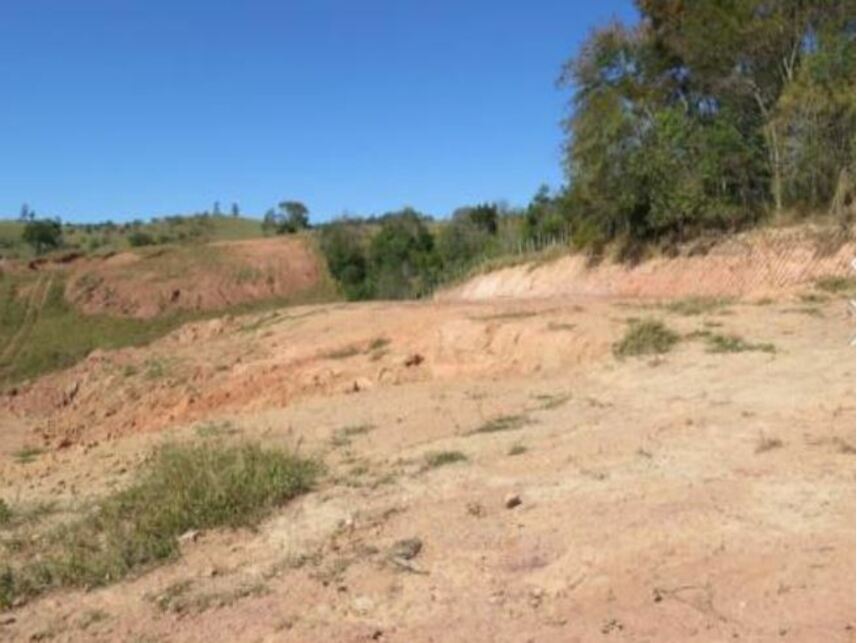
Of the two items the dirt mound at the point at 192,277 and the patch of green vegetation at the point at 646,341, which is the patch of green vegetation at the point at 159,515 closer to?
the patch of green vegetation at the point at 646,341

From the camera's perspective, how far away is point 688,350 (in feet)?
42.9

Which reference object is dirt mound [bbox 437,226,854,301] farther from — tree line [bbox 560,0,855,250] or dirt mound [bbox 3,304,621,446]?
dirt mound [bbox 3,304,621,446]

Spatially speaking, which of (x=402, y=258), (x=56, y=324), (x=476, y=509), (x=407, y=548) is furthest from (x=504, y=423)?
(x=56, y=324)

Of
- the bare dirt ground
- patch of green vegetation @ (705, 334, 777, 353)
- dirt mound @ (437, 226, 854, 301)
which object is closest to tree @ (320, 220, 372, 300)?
dirt mound @ (437, 226, 854, 301)

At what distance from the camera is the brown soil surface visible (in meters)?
5.11

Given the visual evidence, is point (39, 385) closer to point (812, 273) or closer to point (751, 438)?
point (812, 273)

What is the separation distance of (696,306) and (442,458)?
9580 millimetres

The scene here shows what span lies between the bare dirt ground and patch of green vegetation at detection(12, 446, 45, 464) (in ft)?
2.49

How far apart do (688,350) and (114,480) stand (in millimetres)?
7175

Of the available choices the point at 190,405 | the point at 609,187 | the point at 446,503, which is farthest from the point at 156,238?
the point at 446,503

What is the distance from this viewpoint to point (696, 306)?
17031 mm

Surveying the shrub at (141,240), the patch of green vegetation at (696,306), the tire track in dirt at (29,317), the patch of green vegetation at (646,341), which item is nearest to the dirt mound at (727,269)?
the patch of green vegetation at (696,306)

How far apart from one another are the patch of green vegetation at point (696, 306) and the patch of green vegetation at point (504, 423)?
6.52 meters

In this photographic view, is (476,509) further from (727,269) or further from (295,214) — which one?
(295,214)
